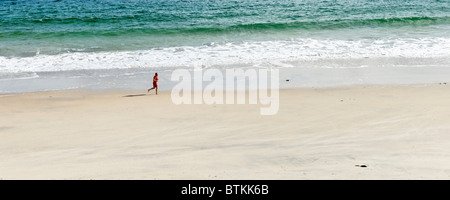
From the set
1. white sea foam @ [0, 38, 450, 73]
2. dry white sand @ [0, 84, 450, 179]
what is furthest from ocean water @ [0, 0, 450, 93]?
dry white sand @ [0, 84, 450, 179]

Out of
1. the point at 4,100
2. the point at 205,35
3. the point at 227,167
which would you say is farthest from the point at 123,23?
the point at 227,167

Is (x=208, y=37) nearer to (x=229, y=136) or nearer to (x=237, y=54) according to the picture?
(x=237, y=54)

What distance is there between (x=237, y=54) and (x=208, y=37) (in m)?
5.17

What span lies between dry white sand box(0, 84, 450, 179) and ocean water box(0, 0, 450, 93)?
2474 mm

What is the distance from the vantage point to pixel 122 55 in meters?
20.8

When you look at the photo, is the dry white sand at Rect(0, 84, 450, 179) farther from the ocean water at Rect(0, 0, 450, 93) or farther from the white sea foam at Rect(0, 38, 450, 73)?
the white sea foam at Rect(0, 38, 450, 73)

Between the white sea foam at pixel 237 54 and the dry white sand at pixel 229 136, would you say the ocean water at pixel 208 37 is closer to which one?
the white sea foam at pixel 237 54

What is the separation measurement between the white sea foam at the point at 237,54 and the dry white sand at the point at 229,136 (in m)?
4.56

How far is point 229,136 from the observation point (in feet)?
32.2

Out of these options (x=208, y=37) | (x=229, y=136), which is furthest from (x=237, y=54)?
(x=229, y=136)

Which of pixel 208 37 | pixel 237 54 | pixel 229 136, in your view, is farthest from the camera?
pixel 208 37

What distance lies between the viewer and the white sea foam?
742 inches

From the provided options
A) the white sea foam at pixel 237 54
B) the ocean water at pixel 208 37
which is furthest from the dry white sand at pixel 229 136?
the white sea foam at pixel 237 54

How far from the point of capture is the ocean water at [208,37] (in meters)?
18.0
